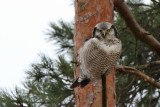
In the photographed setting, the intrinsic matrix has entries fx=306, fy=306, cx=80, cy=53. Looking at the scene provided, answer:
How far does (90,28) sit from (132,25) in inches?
31.1

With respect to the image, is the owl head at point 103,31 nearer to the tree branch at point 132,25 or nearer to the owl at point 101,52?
the owl at point 101,52

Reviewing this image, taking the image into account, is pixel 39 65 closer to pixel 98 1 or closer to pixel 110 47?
pixel 98 1

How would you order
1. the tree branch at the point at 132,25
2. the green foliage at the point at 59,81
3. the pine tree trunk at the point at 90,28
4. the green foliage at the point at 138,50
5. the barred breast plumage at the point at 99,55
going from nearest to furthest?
1. the barred breast plumage at the point at 99,55
2. the pine tree trunk at the point at 90,28
3. the tree branch at the point at 132,25
4. the green foliage at the point at 59,81
5. the green foliage at the point at 138,50

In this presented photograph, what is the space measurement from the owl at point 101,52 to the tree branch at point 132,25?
55.3 inches

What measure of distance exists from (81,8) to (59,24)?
1365mm

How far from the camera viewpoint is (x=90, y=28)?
2.10 m

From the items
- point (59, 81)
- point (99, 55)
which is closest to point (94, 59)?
point (99, 55)

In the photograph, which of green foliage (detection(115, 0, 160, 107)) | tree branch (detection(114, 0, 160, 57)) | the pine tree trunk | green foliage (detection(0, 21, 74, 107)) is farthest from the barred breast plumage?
green foliage (detection(115, 0, 160, 107))

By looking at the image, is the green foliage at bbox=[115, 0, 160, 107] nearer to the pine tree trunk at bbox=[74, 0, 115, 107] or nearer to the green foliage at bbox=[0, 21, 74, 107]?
the green foliage at bbox=[0, 21, 74, 107]

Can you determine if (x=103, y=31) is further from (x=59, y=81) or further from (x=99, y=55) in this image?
(x=59, y=81)

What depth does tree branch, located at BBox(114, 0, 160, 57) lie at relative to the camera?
8.66 ft

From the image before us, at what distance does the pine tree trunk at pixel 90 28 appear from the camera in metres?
2.12

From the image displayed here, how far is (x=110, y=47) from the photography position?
1114 millimetres

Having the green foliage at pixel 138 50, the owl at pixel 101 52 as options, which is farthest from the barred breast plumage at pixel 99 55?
the green foliage at pixel 138 50
